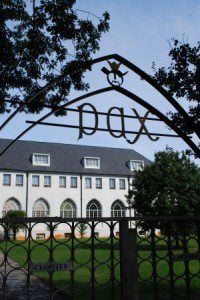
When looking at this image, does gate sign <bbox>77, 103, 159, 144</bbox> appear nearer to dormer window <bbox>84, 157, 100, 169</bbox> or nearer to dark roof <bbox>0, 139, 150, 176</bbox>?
dark roof <bbox>0, 139, 150, 176</bbox>

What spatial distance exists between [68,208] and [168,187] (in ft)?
96.6

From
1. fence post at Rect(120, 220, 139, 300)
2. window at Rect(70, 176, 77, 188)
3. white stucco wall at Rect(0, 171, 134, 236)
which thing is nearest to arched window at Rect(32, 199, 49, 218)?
white stucco wall at Rect(0, 171, 134, 236)

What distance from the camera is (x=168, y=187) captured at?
22.3 meters

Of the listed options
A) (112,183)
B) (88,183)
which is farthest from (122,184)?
(88,183)

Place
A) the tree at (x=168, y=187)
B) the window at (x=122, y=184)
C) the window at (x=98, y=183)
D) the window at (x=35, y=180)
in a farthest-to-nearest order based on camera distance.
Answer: the window at (x=122, y=184), the window at (x=98, y=183), the window at (x=35, y=180), the tree at (x=168, y=187)

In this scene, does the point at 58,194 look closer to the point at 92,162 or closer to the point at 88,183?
the point at 88,183

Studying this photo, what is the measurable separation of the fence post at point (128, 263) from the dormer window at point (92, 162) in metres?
46.6

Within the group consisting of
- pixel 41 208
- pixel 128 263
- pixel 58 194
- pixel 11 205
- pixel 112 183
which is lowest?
pixel 128 263

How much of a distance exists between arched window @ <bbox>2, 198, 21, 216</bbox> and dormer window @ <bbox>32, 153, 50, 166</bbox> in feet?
19.4

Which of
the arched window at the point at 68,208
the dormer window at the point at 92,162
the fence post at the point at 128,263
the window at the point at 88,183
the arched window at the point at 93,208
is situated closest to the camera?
the fence post at the point at 128,263

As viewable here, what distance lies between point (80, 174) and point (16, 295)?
4234cm

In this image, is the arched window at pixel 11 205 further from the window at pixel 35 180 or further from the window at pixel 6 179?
the window at pixel 35 180

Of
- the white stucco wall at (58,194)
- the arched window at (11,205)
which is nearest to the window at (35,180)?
the white stucco wall at (58,194)

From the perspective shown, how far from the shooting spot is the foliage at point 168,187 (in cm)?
2161
